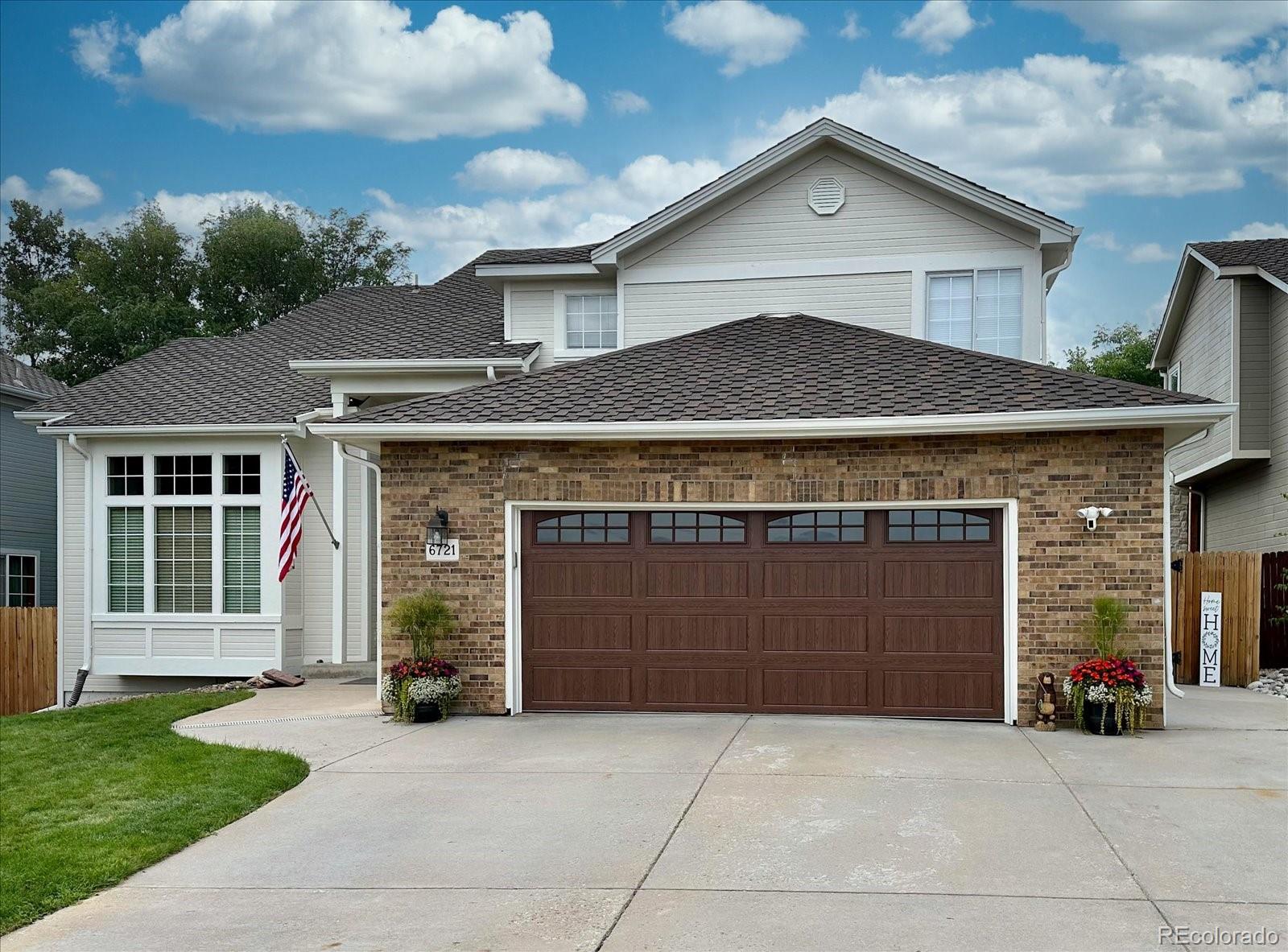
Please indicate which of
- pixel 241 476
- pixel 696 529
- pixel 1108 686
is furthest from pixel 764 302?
pixel 241 476

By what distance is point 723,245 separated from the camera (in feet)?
52.4

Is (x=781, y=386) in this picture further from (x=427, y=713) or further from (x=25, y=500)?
(x=25, y=500)

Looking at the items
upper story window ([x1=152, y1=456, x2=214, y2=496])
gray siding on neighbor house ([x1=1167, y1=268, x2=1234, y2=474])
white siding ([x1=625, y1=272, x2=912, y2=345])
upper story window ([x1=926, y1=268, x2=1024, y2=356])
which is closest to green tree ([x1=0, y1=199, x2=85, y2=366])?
upper story window ([x1=152, y1=456, x2=214, y2=496])

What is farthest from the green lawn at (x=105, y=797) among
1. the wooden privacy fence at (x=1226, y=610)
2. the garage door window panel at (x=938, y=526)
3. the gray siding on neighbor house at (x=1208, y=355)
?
the gray siding on neighbor house at (x=1208, y=355)

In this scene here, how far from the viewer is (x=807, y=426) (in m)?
11.4

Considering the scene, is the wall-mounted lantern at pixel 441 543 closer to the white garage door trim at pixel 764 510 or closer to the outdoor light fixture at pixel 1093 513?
the white garage door trim at pixel 764 510

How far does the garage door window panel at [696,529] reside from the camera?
12.4m

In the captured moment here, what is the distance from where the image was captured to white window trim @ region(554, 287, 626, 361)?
645 inches

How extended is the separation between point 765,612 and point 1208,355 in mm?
12972

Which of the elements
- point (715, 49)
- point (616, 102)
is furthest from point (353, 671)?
point (616, 102)

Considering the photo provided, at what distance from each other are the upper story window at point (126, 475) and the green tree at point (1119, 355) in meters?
33.1

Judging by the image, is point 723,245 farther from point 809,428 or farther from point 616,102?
point 616,102

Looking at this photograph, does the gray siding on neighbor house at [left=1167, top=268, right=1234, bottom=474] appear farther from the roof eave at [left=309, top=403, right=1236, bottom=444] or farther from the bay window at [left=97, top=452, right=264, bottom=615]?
the bay window at [left=97, top=452, right=264, bottom=615]

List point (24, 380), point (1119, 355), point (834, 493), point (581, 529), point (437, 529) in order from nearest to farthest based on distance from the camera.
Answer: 1. point (834, 493)
2. point (437, 529)
3. point (581, 529)
4. point (24, 380)
5. point (1119, 355)
